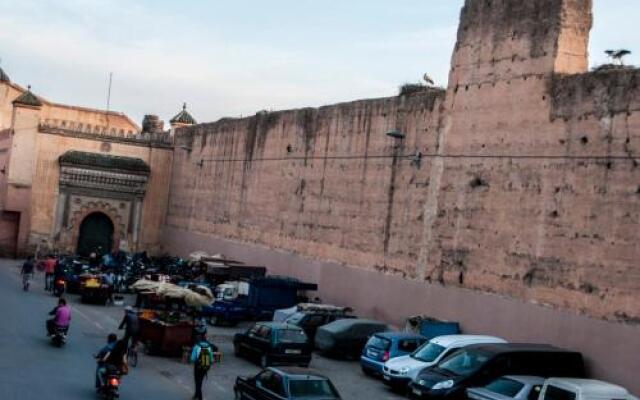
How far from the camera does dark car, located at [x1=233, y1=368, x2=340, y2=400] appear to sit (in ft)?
40.6

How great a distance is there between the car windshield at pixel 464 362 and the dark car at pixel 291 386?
151 inches

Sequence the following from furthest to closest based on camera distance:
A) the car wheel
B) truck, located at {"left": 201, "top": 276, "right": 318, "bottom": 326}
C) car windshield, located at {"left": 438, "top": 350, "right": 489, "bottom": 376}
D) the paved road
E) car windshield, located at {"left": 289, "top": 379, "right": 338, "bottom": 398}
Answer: truck, located at {"left": 201, "top": 276, "right": 318, "bottom": 326} → the car wheel → car windshield, located at {"left": 438, "top": 350, "right": 489, "bottom": 376} → the paved road → car windshield, located at {"left": 289, "top": 379, "right": 338, "bottom": 398}

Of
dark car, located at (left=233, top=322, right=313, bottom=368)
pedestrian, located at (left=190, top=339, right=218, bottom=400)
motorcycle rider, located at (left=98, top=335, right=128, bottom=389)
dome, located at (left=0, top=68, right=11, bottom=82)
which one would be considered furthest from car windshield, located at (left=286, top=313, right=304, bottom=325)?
dome, located at (left=0, top=68, right=11, bottom=82)

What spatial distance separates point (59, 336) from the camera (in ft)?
58.2

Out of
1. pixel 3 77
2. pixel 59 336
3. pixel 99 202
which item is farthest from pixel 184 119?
pixel 59 336

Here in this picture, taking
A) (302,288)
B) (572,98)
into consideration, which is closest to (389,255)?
(302,288)

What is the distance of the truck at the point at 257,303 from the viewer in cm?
2419

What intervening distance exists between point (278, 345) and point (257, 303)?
708 cm

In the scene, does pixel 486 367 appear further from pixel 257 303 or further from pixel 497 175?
pixel 257 303

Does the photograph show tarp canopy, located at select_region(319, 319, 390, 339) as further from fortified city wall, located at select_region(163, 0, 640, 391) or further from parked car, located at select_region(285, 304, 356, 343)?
fortified city wall, located at select_region(163, 0, 640, 391)

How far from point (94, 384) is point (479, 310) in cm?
958

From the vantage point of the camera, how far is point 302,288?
1023 inches

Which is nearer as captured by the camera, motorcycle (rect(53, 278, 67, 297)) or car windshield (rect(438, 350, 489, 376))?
car windshield (rect(438, 350, 489, 376))

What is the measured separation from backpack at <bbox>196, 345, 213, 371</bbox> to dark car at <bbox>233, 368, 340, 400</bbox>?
A: 1152mm
